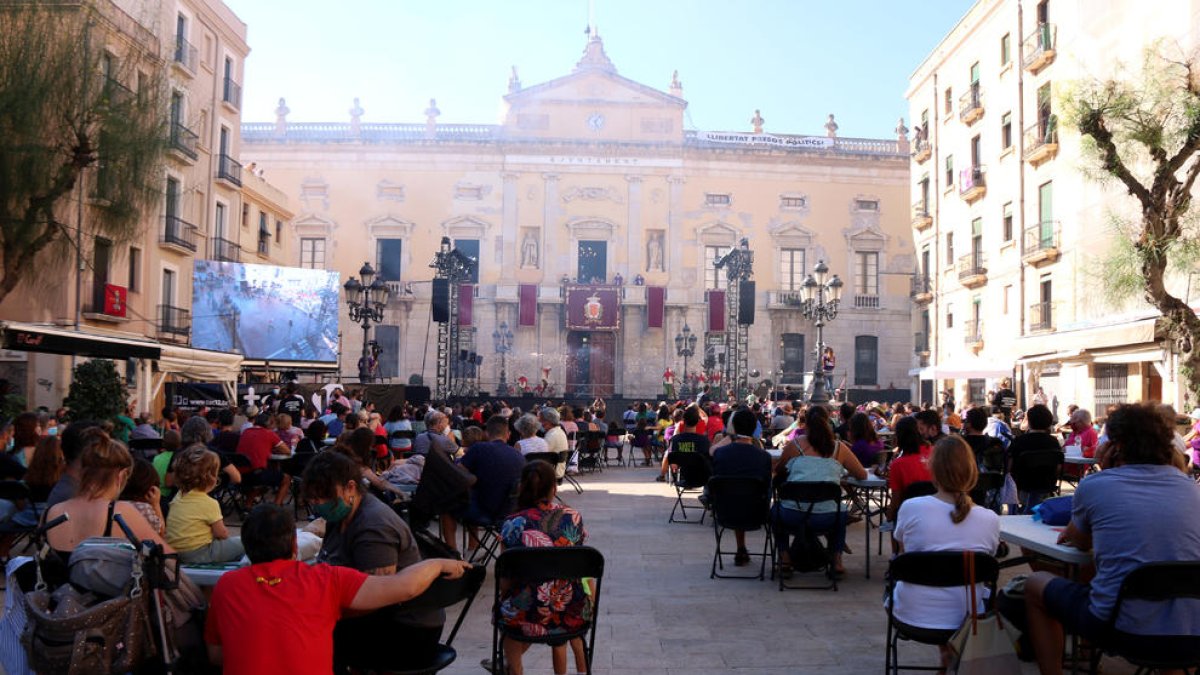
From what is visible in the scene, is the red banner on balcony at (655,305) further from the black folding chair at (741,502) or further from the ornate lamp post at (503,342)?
the black folding chair at (741,502)

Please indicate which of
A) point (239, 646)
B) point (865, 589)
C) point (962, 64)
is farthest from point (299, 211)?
point (239, 646)

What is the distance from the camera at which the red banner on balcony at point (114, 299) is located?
21.4 m

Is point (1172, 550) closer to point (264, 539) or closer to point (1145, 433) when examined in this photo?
point (1145, 433)

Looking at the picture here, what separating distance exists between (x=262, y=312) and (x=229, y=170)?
4721 mm

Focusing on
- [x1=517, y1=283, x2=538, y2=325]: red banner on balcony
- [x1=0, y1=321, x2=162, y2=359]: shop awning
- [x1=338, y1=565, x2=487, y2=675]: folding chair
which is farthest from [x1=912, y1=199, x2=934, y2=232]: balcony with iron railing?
Answer: [x1=338, y1=565, x2=487, y2=675]: folding chair

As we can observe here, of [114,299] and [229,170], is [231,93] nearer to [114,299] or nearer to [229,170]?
[229,170]

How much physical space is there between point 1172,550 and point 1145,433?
1.47 feet

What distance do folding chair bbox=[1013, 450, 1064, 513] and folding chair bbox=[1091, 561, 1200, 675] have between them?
194 inches

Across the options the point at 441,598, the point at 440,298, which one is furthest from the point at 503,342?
the point at 441,598

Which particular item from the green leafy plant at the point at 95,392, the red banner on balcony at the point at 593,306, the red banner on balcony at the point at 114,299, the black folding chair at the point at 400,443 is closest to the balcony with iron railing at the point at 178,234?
the red banner on balcony at the point at 114,299

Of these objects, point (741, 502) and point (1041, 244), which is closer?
point (741, 502)

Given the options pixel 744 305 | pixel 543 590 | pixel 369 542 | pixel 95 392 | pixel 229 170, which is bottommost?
pixel 543 590

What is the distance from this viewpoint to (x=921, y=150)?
3200 cm

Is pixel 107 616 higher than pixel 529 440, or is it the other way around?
pixel 529 440
